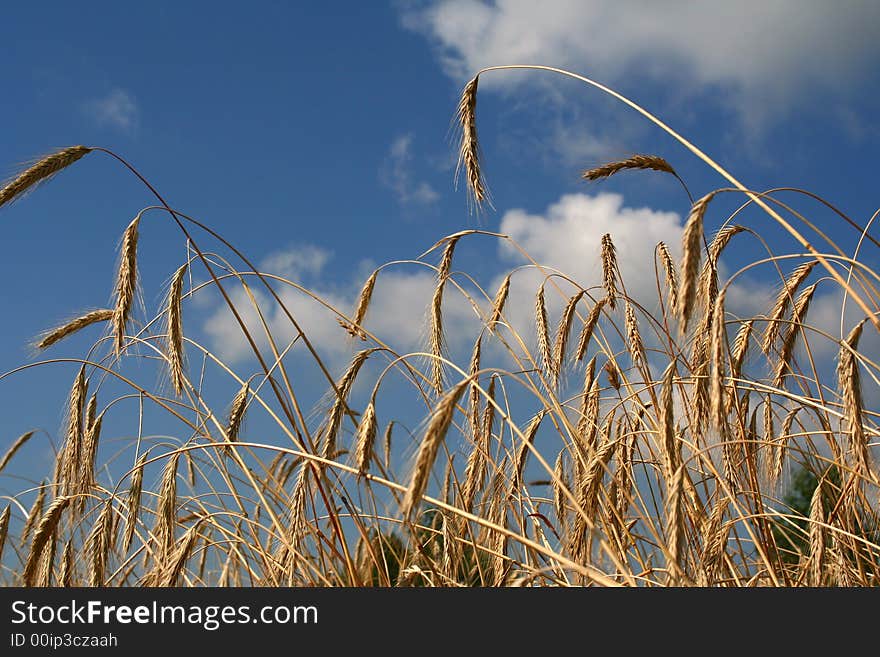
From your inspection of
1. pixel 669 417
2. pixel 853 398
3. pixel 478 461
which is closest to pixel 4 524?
pixel 478 461

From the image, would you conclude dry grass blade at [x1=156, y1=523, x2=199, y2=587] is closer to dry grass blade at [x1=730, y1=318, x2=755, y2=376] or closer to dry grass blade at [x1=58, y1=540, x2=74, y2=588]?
dry grass blade at [x1=58, y1=540, x2=74, y2=588]

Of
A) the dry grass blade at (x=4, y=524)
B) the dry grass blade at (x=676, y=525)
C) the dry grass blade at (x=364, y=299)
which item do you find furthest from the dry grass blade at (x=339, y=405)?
the dry grass blade at (x=4, y=524)

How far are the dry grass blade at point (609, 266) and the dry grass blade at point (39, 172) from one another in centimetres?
261

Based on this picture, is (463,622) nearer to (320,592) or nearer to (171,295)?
(320,592)

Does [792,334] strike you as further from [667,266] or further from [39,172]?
[39,172]

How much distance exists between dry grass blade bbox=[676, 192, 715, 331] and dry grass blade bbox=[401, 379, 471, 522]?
57cm

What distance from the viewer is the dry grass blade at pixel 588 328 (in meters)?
3.68

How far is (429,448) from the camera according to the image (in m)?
1.66

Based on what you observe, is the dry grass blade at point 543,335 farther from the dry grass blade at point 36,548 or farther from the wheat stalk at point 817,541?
the dry grass blade at point 36,548

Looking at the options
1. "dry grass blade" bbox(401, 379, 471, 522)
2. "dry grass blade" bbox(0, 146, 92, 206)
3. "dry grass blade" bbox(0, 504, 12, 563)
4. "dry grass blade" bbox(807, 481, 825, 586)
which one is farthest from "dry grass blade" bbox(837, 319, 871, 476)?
"dry grass blade" bbox(0, 504, 12, 563)

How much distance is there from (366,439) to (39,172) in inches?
79.6

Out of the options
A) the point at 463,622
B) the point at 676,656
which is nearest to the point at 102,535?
the point at 463,622

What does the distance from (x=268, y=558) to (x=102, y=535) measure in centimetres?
70

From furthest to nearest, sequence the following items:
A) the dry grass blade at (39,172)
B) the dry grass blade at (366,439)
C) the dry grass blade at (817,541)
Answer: the dry grass blade at (39,172) → the dry grass blade at (817,541) → the dry grass blade at (366,439)
